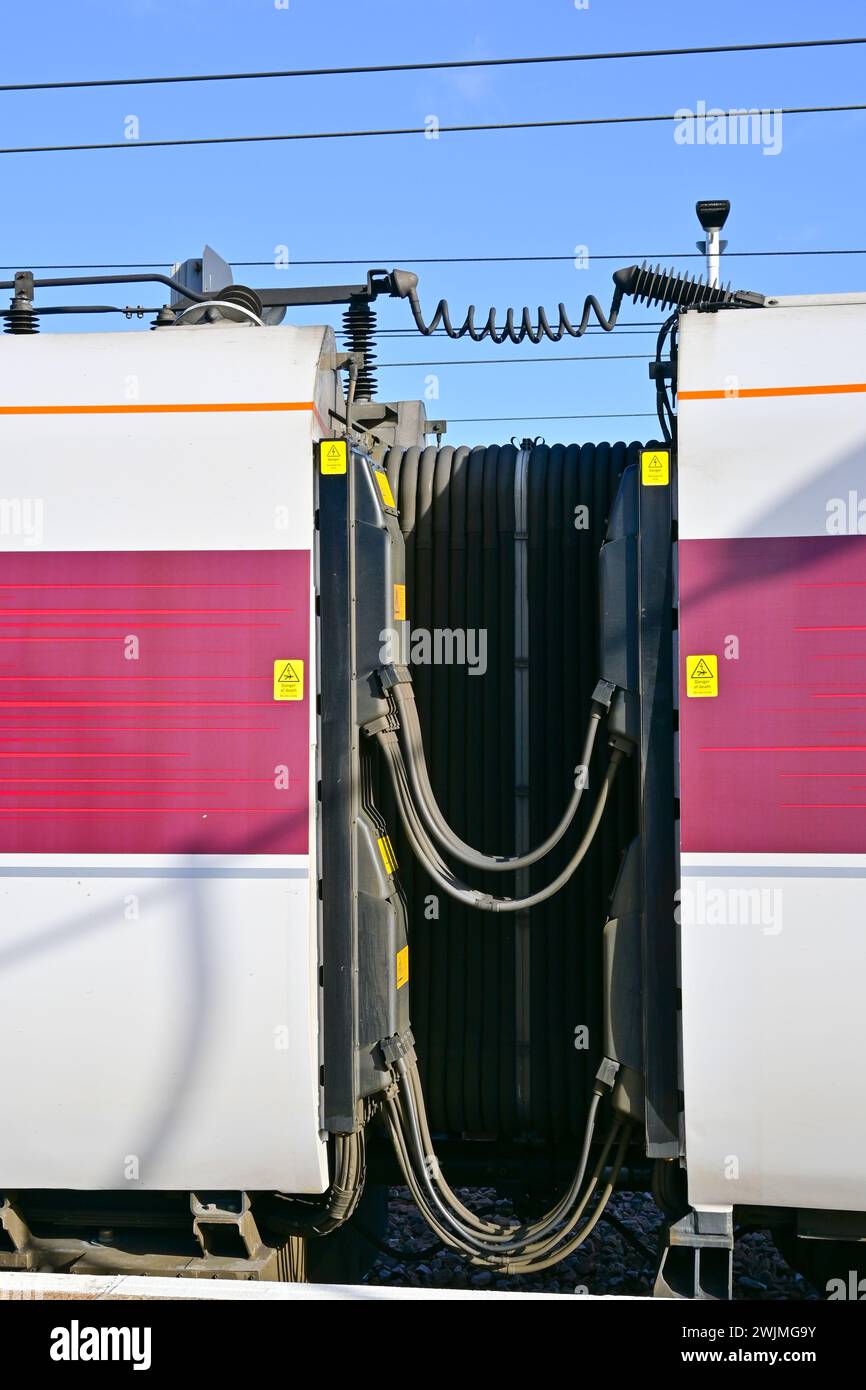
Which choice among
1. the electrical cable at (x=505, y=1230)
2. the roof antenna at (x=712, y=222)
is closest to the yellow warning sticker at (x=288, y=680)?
the electrical cable at (x=505, y=1230)

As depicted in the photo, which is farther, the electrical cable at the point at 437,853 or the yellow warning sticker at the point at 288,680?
the electrical cable at the point at 437,853

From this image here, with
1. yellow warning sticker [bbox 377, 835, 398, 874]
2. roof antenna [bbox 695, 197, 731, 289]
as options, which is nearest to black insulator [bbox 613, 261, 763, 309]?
roof antenna [bbox 695, 197, 731, 289]

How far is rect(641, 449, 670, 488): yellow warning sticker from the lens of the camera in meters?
4.30

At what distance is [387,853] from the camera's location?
4586mm

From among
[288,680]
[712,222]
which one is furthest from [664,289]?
[288,680]

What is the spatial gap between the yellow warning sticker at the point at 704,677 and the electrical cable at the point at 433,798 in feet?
1.20

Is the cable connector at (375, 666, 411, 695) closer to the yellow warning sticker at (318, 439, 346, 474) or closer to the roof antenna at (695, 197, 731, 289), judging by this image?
the yellow warning sticker at (318, 439, 346, 474)

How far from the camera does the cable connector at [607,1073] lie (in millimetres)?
4336

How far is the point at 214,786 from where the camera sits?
4230 millimetres

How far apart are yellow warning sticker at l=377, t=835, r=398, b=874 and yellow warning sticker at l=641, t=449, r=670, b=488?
1535mm

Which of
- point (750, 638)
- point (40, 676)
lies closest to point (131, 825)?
point (40, 676)

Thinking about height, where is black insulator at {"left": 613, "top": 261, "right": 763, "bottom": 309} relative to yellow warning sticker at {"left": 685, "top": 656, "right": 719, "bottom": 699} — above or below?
above

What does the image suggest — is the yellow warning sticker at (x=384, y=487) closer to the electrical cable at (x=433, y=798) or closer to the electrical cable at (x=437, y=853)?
the electrical cable at (x=433, y=798)
